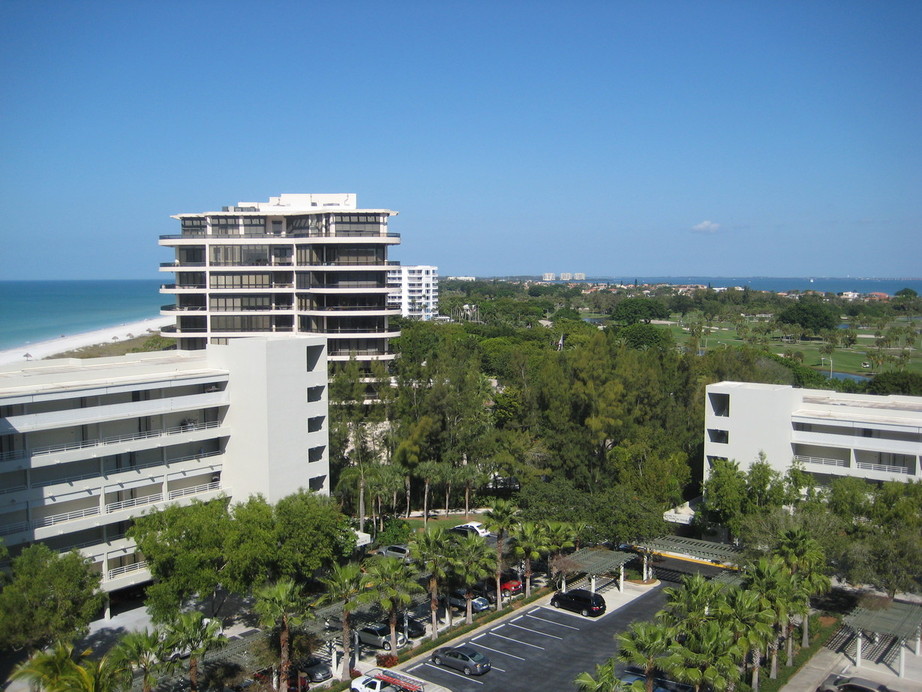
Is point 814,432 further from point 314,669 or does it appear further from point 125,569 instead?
point 125,569

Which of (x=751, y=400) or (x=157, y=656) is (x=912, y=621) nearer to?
(x=751, y=400)

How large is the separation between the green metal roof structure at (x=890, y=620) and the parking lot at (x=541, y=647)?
884 cm

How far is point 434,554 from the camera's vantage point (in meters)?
31.3

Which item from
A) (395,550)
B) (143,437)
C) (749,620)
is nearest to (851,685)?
(749,620)

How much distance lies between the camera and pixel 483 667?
30.3 m

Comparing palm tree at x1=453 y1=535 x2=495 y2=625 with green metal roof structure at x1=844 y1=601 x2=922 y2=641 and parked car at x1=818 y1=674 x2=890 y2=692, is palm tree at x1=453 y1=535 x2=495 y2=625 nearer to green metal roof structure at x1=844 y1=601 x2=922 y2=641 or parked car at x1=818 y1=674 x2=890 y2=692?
parked car at x1=818 y1=674 x2=890 y2=692

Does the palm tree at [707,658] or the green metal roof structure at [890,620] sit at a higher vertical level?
the palm tree at [707,658]

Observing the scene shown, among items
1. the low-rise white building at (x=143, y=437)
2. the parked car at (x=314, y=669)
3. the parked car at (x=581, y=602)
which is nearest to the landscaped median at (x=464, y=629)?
the parked car at (x=314, y=669)

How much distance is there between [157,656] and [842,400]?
42728mm

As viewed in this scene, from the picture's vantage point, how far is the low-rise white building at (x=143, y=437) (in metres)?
32.3

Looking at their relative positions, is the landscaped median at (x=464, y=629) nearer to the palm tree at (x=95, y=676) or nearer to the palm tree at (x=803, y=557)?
the palm tree at (x=95, y=676)

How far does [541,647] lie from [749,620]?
10063 mm

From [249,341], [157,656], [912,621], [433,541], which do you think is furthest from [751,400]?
[157,656]

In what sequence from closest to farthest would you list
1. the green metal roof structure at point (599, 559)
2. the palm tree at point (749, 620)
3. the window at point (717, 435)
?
the palm tree at point (749, 620)
the green metal roof structure at point (599, 559)
the window at point (717, 435)
